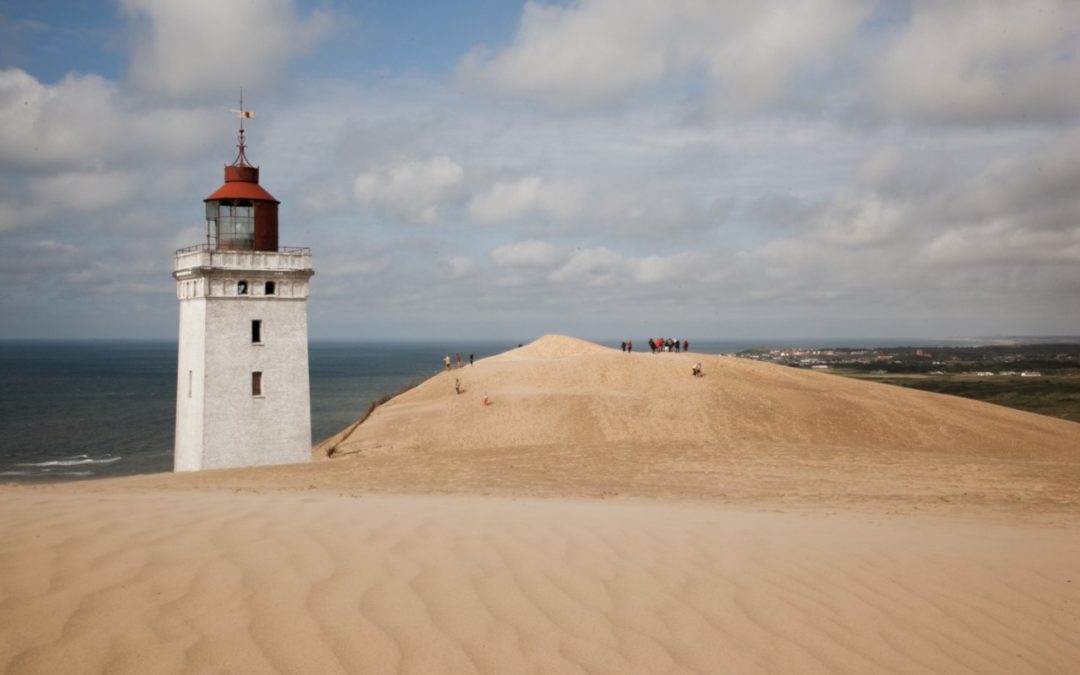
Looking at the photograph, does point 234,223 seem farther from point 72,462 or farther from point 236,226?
point 72,462

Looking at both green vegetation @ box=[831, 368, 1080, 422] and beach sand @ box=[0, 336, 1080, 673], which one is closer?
beach sand @ box=[0, 336, 1080, 673]

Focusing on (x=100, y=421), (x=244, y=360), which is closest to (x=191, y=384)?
(x=244, y=360)

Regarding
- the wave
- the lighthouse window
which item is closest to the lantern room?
→ the lighthouse window

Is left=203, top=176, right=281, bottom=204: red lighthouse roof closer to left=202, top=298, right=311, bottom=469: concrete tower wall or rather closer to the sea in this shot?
left=202, top=298, right=311, bottom=469: concrete tower wall

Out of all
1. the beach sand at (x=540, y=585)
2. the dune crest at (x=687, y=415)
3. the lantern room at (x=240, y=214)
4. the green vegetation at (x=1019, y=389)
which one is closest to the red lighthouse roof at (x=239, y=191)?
→ the lantern room at (x=240, y=214)

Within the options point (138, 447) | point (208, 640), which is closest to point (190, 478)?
point (208, 640)

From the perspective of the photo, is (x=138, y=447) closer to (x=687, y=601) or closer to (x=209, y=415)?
(x=209, y=415)
